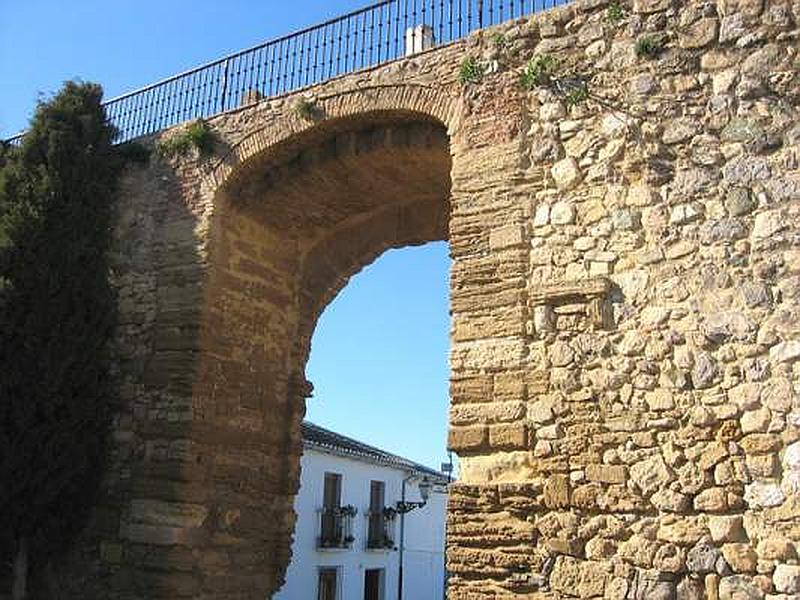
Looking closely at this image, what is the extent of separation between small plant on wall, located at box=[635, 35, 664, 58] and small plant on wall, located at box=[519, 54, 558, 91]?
566 millimetres

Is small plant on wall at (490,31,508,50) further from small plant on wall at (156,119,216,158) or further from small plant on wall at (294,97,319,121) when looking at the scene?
small plant on wall at (156,119,216,158)

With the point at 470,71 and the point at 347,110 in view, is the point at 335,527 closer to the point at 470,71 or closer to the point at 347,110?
the point at 347,110

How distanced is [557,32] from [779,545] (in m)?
3.54

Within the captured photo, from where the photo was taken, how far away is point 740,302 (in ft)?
17.1

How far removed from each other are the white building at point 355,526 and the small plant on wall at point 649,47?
10.6 metres

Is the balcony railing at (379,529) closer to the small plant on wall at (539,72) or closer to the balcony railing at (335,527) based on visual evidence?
the balcony railing at (335,527)

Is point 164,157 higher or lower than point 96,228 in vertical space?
higher

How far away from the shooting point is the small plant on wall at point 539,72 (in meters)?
6.29

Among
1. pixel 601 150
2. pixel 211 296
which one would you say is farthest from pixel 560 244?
pixel 211 296

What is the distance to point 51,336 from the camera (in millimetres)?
7422

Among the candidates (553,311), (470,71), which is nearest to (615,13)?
(470,71)

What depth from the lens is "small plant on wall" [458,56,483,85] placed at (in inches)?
259

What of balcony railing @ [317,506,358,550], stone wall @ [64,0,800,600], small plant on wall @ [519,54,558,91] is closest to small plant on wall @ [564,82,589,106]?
stone wall @ [64,0,800,600]

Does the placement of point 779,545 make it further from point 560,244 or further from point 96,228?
point 96,228
